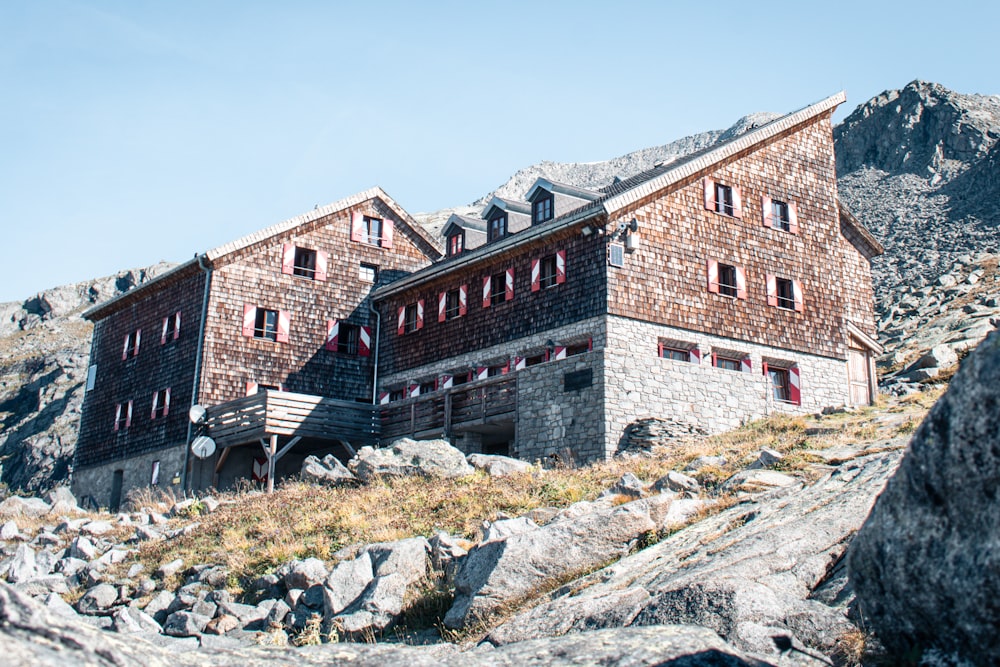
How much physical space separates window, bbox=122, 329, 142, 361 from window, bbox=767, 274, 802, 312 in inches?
841

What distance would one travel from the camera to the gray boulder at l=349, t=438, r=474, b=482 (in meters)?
21.7

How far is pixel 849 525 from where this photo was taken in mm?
9148

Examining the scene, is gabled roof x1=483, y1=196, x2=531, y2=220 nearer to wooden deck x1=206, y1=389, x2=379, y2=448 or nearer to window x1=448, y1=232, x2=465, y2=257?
window x1=448, y1=232, x2=465, y2=257

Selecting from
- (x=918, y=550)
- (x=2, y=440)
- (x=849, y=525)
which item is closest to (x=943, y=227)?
(x=849, y=525)

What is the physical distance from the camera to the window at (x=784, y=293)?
2911cm

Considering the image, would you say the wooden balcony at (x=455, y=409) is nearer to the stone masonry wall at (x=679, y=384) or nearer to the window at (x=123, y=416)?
the stone masonry wall at (x=679, y=384)

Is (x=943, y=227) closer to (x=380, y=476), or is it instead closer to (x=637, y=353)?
(x=637, y=353)

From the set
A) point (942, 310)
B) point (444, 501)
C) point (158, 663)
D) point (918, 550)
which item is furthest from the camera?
point (942, 310)

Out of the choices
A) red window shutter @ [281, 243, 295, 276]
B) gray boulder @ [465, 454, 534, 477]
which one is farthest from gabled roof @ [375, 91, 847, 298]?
gray boulder @ [465, 454, 534, 477]

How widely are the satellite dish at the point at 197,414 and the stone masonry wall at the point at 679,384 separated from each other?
42.9 feet

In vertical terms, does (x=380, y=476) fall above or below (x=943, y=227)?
below

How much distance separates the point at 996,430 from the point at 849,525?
4.82 meters

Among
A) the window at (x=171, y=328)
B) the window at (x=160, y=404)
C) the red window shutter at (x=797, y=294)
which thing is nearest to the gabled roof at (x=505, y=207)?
the red window shutter at (x=797, y=294)

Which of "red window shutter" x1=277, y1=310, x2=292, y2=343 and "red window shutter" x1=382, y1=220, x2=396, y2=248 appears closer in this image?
"red window shutter" x1=277, y1=310, x2=292, y2=343
